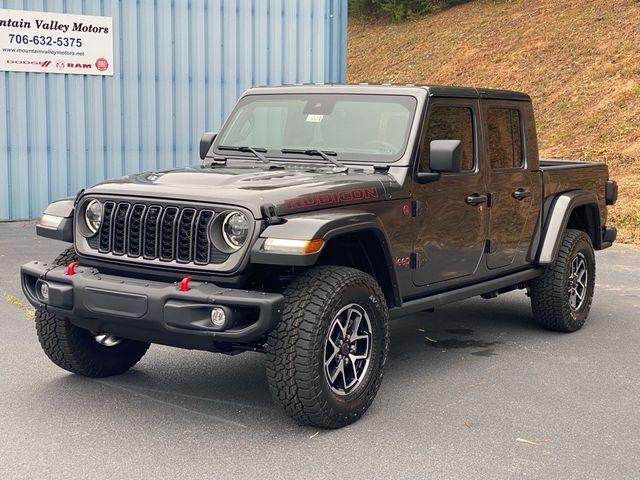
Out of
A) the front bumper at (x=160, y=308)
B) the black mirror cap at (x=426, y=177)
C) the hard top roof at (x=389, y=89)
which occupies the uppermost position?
the hard top roof at (x=389, y=89)

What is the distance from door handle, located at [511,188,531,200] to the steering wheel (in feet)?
4.37

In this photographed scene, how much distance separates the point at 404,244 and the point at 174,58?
34.8ft

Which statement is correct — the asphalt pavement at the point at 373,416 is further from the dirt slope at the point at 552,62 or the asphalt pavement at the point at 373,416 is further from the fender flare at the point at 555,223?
the dirt slope at the point at 552,62

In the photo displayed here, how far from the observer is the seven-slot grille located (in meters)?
4.88

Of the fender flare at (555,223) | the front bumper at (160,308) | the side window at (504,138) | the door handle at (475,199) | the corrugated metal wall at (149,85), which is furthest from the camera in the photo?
the corrugated metal wall at (149,85)

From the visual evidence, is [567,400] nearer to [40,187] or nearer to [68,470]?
[68,470]

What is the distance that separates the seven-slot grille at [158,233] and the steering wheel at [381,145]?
1471mm

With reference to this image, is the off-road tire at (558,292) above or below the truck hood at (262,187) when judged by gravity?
below

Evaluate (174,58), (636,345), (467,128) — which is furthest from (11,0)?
(636,345)

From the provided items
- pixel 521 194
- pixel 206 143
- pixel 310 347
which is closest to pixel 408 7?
pixel 521 194

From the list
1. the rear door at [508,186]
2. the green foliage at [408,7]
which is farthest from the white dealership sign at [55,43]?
the green foliage at [408,7]

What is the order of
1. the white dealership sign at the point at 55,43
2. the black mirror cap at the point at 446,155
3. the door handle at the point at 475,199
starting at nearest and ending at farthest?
1. the black mirror cap at the point at 446,155
2. the door handle at the point at 475,199
3. the white dealership sign at the point at 55,43

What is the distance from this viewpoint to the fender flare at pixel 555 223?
7102 millimetres

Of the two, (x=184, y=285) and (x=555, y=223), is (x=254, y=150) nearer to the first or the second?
(x=184, y=285)
